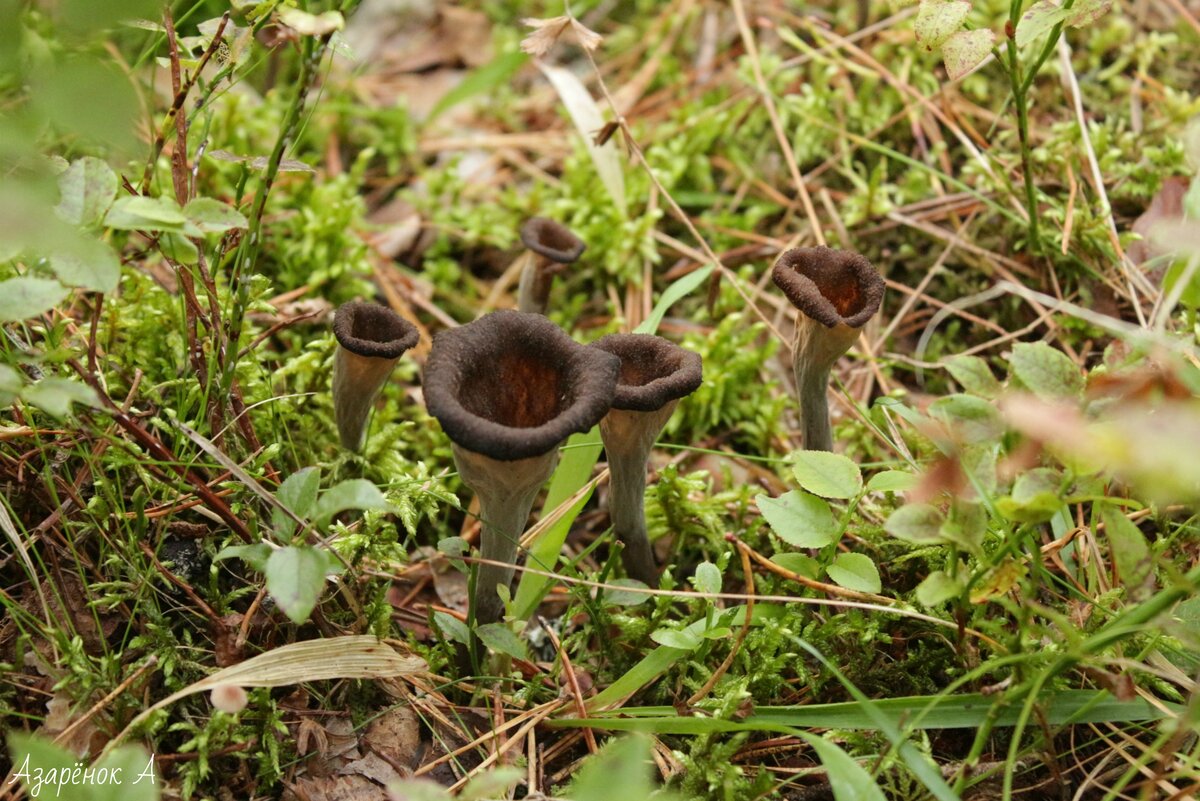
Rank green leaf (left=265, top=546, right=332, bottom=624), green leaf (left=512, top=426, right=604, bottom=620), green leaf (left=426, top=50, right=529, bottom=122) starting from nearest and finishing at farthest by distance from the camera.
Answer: green leaf (left=265, top=546, right=332, bottom=624), green leaf (left=512, top=426, right=604, bottom=620), green leaf (left=426, top=50, right=529, bottom=122)

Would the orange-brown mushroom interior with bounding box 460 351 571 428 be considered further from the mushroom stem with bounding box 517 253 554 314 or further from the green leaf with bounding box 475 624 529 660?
the mushroom stem with bounding box 517 253 554 314

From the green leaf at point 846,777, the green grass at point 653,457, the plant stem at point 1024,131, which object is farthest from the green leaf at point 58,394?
the plant stem at point 1024,131

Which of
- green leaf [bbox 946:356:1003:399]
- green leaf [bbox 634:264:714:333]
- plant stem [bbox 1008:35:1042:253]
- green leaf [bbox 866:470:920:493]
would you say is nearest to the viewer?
green leaf [bbox 946:356:1003:399]

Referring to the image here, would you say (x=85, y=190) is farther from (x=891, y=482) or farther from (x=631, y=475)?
(x=891, y=482)

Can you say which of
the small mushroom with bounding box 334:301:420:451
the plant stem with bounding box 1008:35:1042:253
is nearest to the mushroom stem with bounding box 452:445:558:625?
the small mushroom with bounding box 334:301:420:451

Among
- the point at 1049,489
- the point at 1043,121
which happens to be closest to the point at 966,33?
the point at 1049,489
